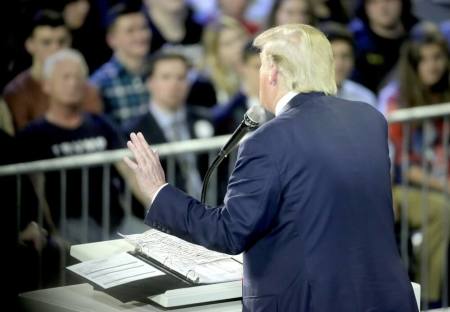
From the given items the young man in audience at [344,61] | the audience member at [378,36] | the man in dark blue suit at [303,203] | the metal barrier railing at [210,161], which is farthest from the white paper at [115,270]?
the audience member at [378,36]

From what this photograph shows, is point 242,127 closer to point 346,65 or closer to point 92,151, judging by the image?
point 92,151

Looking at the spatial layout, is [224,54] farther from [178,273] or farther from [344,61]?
[178,273]

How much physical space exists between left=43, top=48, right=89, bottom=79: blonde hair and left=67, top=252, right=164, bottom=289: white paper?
1.90 metres

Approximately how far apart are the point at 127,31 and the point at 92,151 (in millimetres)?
580

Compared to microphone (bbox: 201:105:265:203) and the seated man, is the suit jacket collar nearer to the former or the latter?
microphone (bbox: 201:105:265:203)

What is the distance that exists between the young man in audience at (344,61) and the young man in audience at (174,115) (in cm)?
78

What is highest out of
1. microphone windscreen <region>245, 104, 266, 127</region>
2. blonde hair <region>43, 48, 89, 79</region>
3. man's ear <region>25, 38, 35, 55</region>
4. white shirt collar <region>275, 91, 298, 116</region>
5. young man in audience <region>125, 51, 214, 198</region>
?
white shirt collar <region>275, 91, 298, 116</region>

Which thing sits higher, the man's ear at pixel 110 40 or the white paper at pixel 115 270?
the man's ear at pixel 110 40

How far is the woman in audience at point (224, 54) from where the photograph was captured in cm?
512

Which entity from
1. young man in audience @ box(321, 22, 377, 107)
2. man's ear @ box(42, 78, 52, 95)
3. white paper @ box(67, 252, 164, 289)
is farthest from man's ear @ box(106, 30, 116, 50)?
white paper @ box(67, 252, 164, 289)

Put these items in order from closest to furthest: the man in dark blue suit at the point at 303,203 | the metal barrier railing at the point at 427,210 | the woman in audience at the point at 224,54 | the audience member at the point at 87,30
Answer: the man in dark blue suit at the point at 303,203, the audience member at the point at 87,30, the woman in audience at the point at 224,54, the metal barrier railing at the point at 427,210

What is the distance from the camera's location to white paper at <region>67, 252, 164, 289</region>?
2.68m

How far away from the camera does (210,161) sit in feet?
16.7

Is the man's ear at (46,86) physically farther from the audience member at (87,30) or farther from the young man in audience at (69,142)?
the audience member at (87,30)
